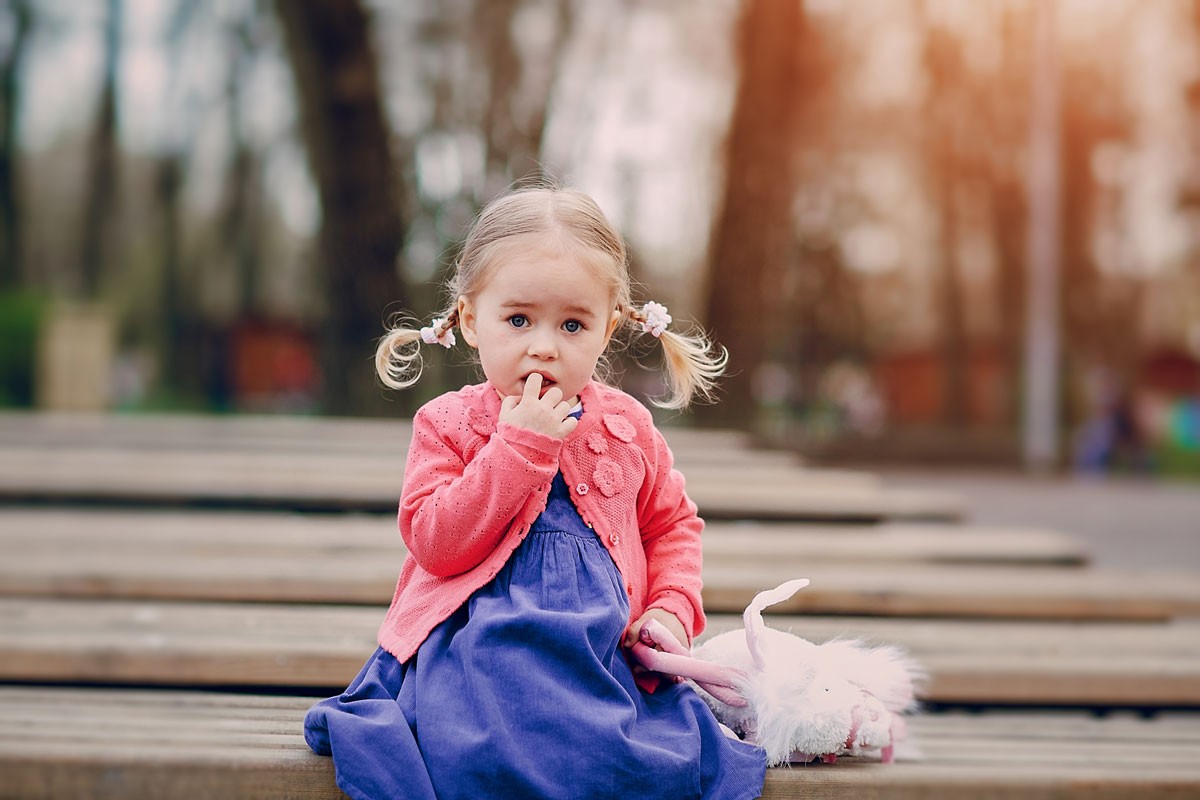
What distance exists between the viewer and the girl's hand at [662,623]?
7.18 ft

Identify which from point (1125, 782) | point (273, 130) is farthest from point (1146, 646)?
point (273, 130)

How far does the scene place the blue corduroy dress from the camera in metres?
1.96

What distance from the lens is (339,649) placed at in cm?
290

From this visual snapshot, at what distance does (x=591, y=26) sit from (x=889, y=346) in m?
12.6

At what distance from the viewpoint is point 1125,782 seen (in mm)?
2459

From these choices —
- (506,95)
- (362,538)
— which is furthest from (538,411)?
(506,95)

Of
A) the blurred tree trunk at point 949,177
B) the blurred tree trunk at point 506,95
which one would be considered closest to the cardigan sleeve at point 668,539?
the blurred tree trunk at point 506,95

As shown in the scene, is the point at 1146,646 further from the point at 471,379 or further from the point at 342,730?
the point at 471,379

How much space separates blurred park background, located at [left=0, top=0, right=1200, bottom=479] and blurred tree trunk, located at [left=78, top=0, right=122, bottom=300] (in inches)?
2.0

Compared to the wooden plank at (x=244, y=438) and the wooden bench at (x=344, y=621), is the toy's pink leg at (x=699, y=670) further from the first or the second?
the wooden plank at (x=244, y=438)

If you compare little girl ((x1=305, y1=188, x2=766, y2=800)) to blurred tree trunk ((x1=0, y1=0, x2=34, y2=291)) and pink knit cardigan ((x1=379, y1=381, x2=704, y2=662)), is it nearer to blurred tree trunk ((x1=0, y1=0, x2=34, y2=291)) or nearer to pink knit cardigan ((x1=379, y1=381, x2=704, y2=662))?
pink knit cardigan ((x1=379, y1=381, x2=704, y2=662))

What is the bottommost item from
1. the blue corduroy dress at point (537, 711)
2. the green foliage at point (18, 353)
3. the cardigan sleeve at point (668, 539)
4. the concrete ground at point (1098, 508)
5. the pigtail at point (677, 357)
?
the concrete ground at point (1098, 508)

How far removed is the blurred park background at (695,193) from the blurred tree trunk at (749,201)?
1.1 inches

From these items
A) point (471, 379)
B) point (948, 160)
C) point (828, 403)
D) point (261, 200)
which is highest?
point (948, 160)
